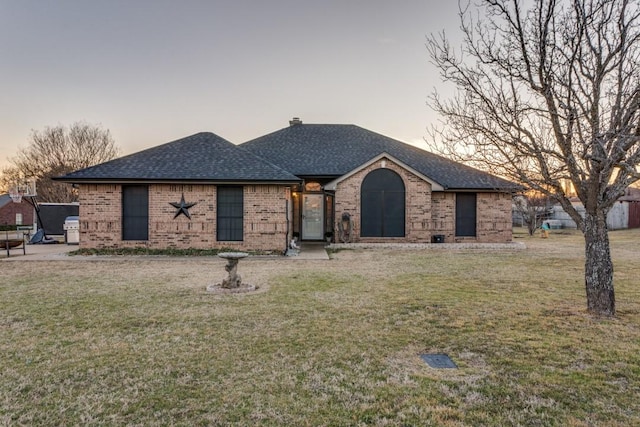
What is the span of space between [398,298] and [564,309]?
8.92ft

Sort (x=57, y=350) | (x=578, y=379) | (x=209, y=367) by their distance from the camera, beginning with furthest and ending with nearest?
(x=57, y=350)
(x=209, y=367)
(x=578, y=379)

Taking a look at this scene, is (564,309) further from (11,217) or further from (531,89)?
(11,217)

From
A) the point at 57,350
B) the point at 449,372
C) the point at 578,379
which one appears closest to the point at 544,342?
the point at 578,379

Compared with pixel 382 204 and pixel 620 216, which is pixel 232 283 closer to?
pixel 382 204

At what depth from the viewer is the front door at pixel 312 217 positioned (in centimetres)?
1852

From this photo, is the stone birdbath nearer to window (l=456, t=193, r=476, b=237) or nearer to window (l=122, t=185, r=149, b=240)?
window (l=122, t=185, r=149, b=240)

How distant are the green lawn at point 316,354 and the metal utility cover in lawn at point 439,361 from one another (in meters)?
0.12

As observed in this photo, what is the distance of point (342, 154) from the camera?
63.9ft

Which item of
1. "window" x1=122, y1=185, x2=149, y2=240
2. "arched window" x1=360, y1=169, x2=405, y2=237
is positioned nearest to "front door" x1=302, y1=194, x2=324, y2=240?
"arched window" x1=360, y1=169, x2=405, y2=237

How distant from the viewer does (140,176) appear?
13.6 metres

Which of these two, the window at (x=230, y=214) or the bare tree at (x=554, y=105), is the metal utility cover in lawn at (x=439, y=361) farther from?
the window at (x=230, y=214)

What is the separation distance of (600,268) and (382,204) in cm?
1104

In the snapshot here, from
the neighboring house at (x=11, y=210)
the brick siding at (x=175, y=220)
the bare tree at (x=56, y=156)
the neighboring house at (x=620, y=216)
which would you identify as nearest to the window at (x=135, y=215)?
the brick siding at (x=175, y=220)

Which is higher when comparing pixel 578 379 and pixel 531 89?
pixel 531 89
